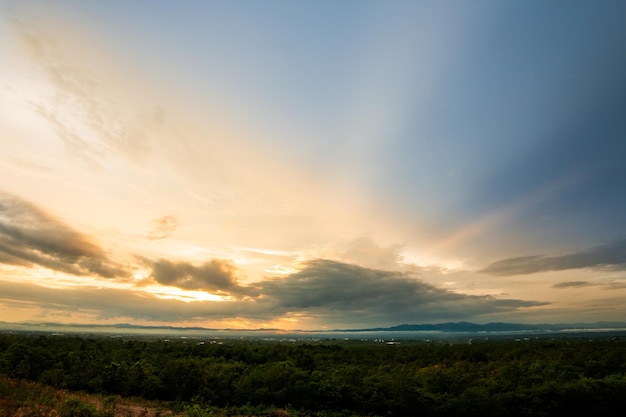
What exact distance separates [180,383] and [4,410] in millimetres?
18866

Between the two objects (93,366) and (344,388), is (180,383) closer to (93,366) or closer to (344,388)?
(93,366)

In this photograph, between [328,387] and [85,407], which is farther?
[328,387]

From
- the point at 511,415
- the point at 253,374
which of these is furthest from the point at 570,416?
the point at 253,374

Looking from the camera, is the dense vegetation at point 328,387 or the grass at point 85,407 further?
the dense vegetation at point 328,387

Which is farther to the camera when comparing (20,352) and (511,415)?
(20,352)

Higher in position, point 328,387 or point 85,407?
point 85,407

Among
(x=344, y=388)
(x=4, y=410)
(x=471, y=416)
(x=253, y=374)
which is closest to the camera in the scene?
(x=4, y=410)

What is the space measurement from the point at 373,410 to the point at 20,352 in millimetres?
43991

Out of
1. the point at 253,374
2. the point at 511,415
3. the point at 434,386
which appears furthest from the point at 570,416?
the point at 253,374

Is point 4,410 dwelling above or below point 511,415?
above

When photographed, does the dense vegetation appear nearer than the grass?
No

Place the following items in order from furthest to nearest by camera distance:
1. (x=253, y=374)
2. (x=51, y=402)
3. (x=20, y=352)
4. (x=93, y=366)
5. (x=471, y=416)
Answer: (x=20, y=352) → (x=93, y=366) → (x=253, y=374) → (x=471, y=416) → (x=51, y=402)

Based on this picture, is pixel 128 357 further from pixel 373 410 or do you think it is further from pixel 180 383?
pixel 373 410

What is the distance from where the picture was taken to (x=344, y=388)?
3656 centimetres
